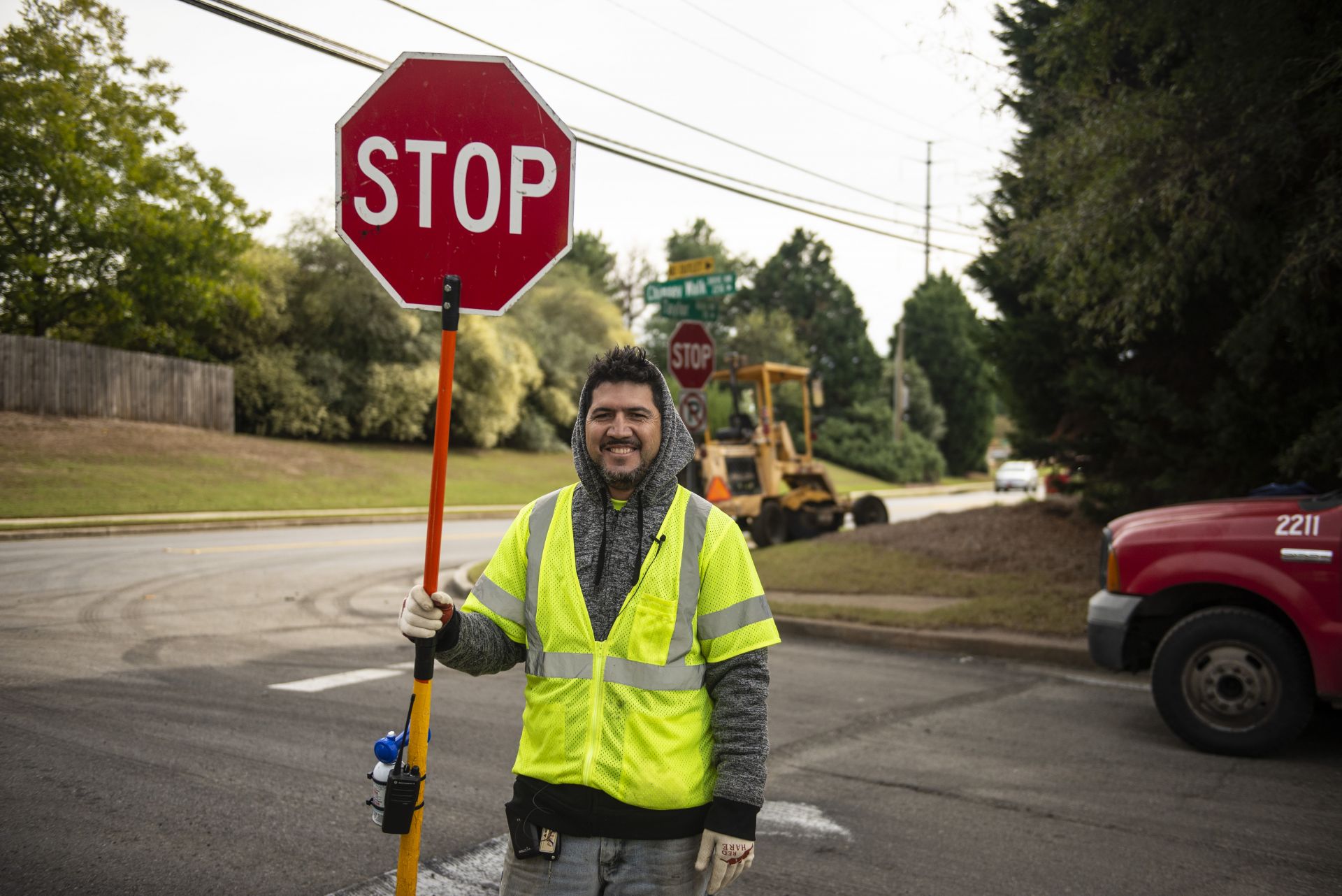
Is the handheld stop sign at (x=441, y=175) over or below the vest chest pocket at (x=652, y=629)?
over

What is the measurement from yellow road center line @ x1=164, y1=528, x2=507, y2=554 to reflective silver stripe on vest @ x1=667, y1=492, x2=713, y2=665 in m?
13.4

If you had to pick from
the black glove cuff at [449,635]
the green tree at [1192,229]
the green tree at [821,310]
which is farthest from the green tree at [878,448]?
the black glove cuff at [449,635]

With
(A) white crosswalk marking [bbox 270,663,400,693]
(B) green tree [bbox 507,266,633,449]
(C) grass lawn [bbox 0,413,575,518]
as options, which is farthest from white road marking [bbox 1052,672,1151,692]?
(B) green tree [bbox 507,266,633,449]

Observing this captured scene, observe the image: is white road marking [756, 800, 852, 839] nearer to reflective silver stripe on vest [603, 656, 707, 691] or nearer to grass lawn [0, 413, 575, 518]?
reflective silver stripe on vest [603, 656, 707, 691]

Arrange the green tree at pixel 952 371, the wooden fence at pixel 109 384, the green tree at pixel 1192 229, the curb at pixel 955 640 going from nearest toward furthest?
1. the green tree at pixel 1192 229
2. the curb at pixel 955 640
3. the wooden fence at pixel 109 384
4. the green tree at pixel 952 371

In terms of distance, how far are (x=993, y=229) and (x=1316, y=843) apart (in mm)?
10070

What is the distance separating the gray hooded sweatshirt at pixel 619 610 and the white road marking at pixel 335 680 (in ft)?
15.7

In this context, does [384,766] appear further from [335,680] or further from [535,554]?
[335,680]

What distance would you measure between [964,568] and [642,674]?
10587 millimetres

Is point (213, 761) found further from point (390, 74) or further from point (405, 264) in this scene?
point (390, 74)

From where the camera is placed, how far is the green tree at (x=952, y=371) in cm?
6131

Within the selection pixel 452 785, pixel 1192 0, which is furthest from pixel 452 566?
pixel 1192 0

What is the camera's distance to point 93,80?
74.9ft

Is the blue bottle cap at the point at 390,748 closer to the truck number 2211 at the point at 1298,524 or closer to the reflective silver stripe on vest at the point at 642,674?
the reflective silver stripe on vest at the point at 642,674
